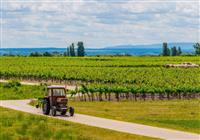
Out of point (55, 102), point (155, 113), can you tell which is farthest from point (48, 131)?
point (155, 113)

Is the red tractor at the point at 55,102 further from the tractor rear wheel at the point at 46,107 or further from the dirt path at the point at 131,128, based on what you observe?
the dirt path at the point at 131,128

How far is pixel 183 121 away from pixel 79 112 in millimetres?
8333

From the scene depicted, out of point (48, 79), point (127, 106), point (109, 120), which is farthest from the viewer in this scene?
point (48, 79)

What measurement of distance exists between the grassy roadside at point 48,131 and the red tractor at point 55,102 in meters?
2.76

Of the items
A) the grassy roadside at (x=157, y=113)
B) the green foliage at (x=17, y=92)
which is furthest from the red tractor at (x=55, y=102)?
the green foliage at (x=17, y=92)

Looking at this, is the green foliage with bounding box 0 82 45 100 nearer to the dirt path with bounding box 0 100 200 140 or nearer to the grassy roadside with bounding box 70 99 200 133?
the grassy roadside with bounding box 70 99 200 133

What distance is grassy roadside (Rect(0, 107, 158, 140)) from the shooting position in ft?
88.1

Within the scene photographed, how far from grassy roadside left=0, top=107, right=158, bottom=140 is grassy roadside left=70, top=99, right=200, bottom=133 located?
4.80m

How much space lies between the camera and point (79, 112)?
1576 inches

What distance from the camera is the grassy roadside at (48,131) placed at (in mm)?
26844

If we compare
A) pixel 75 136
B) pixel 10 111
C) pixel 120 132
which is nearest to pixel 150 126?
pixel 120 132

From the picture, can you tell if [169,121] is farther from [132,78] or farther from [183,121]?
[132,78]

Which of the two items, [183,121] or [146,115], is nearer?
[183,121]

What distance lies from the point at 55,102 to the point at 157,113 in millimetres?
7920
